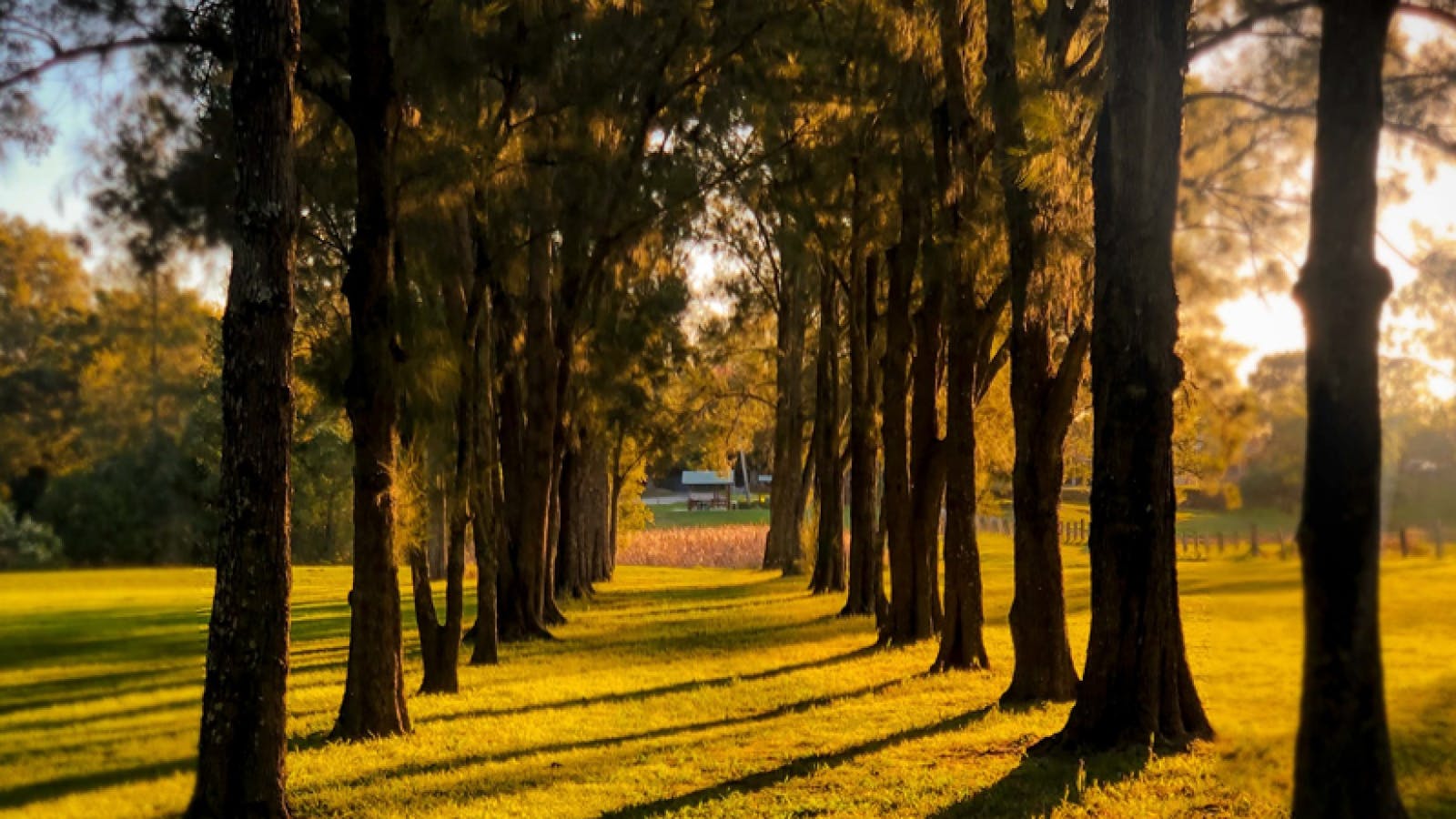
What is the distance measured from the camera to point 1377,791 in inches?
197

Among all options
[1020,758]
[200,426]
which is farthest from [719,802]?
[200,426]

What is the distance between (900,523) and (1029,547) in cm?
641

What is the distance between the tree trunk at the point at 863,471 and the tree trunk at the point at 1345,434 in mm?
16658

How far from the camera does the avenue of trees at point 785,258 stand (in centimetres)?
663

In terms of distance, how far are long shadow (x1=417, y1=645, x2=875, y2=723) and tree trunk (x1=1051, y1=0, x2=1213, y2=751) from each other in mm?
6358

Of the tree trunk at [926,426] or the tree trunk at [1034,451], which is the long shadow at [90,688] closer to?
the tree trunk at [926,426]

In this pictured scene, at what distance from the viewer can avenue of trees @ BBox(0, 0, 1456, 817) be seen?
6.63 m

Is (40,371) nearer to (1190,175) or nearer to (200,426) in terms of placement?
(200,426)

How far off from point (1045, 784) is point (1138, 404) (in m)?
2.53

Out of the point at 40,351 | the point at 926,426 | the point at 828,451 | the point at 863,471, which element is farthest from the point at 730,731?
the point at 828,451

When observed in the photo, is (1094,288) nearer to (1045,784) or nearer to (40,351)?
(1045,784)

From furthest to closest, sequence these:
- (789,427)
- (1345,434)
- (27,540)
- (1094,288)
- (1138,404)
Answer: (789,427) < (27,540) < (1094,288) < (1138,404) < (1345,434)

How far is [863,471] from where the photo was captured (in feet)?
74.1

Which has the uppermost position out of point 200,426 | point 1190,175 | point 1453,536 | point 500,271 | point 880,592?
point 1190,175
